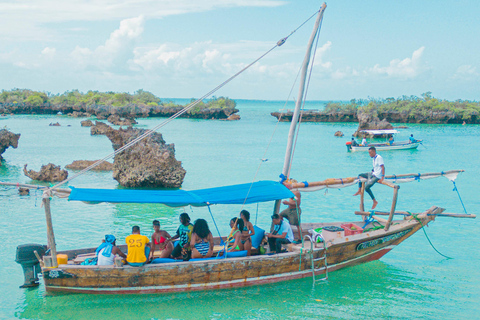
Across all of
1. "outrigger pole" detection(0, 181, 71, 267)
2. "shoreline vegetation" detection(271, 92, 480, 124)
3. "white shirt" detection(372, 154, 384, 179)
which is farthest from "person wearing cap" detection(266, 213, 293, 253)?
"shoreline vegetation" detection(271, 92, 480, 124)

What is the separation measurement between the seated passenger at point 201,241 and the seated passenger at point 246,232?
2.70ft

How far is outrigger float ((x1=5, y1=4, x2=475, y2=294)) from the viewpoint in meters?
8.18

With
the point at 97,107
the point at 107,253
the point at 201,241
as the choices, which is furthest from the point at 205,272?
the point at 97,107

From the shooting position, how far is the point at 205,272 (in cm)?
860

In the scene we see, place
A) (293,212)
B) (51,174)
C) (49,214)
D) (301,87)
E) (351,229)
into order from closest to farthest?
(49,214) → (293,212) → (301,87) → (351,229) → (51,174)

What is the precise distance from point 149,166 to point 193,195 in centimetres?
988

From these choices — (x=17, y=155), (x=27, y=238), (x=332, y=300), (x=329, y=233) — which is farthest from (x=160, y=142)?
(x=17, y=155)

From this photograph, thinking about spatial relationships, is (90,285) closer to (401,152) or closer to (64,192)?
(64,192)

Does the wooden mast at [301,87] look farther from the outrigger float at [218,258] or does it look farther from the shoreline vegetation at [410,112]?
the shoreline vegetation at [410,112]

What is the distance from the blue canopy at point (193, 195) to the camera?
27.4ft

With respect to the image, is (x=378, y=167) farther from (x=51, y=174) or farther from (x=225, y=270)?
(x=51, y=174)

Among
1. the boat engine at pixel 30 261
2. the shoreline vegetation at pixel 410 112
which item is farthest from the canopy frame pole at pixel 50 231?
the shoreline vegetation at pixel 410 112

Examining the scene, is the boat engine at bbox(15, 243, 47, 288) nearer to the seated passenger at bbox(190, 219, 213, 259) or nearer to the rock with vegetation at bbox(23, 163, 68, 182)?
the seated passenger at bbox(190, 219, 213, 259)

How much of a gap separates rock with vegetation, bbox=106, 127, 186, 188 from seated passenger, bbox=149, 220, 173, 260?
29.3ft
